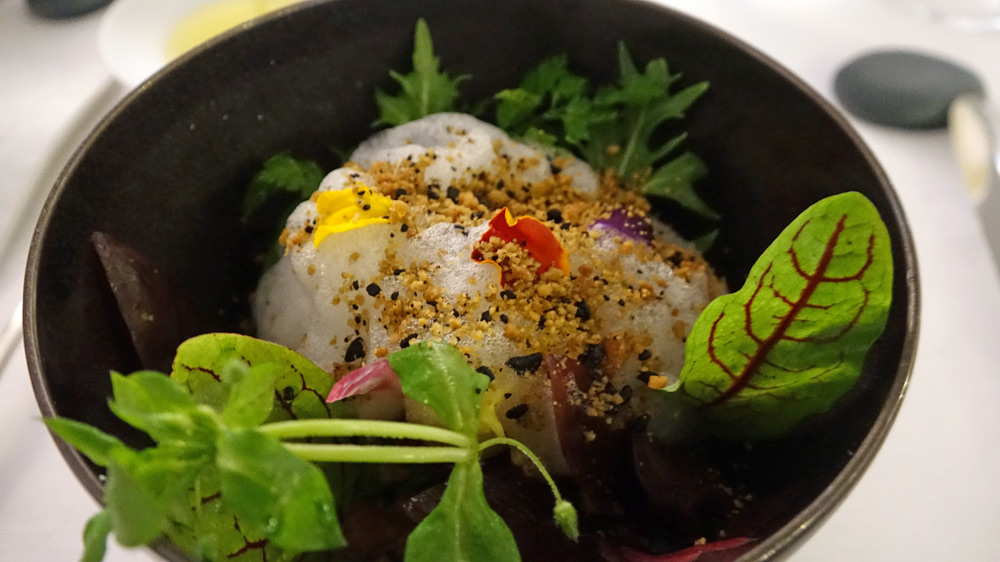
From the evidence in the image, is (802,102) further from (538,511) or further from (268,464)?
(268,464)

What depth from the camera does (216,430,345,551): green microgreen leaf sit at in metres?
0.38

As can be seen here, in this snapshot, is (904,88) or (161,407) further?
(904,88)

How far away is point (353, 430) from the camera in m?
0.45

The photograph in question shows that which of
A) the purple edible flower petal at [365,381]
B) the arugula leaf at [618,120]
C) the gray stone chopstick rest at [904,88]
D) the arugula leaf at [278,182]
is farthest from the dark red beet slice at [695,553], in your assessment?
the gray stone chopstick rest at [904,88]

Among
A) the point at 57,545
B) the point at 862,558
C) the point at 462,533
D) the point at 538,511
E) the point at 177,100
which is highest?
the point at 177,100

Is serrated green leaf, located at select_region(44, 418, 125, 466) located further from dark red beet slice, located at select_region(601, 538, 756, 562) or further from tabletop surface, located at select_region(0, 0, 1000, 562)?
dark red beet slice, located at select_region(601, 538, 756, 562)

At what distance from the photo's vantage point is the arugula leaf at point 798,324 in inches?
21.2

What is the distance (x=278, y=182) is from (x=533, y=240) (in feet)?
1.20

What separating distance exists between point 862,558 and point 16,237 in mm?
1274

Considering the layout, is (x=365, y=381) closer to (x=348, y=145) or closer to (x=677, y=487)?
(x=677, y=487)

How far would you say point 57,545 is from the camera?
75 centimetres

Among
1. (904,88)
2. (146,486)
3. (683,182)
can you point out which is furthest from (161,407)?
(904,88)

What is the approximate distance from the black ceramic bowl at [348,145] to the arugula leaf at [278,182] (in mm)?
15

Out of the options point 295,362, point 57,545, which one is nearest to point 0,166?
point 57,545
